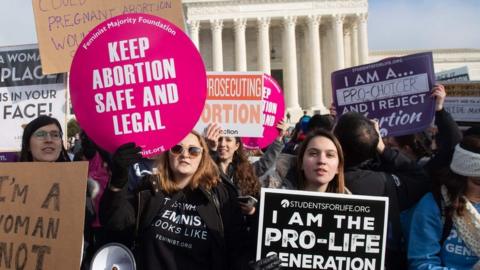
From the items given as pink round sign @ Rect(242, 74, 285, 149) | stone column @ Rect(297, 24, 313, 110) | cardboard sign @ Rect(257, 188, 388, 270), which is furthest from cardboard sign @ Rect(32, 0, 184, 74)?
stone column @ Rect(297, 24, 313, 110)

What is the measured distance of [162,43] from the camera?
334 cm

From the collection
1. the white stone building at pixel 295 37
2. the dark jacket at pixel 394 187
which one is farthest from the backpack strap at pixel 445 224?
the white stone building at pixel 295 37

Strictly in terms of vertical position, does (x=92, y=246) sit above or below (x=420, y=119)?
below

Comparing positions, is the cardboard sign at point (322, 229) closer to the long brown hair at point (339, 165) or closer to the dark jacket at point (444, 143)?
the long brown hair at point (339, 165)

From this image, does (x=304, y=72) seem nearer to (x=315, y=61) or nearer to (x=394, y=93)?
(x=315, y=61)

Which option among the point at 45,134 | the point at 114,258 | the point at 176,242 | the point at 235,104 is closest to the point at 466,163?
the point at 176,242

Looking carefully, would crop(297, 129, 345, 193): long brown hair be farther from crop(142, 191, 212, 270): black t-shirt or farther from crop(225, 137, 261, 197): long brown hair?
crop(225, 137, 261, 197): long brown hair

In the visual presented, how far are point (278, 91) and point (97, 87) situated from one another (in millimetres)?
3594

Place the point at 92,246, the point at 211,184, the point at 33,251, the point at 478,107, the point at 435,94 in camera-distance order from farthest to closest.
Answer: the point at 478,107, the point at 435,94, the point at 92,246, the point at 211,184, the point at 33,251

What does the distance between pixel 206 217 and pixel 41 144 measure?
1810mm

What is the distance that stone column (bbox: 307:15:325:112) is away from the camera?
51.4 meters

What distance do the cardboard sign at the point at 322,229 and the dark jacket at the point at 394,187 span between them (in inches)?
19.1

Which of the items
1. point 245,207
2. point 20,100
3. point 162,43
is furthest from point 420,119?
point 20,100

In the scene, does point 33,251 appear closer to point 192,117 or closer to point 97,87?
point 97,87
